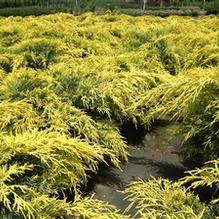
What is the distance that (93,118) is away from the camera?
435 cm

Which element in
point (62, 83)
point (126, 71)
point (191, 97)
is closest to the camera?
point (191, 97)

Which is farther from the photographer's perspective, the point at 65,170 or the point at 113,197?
the point at 113,197

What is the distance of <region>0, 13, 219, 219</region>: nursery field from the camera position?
9.68 feet

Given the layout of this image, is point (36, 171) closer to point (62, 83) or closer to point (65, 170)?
point (65, 170)

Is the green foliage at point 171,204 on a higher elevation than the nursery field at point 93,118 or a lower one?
lower

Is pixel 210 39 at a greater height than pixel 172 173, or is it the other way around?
pixel 210 39

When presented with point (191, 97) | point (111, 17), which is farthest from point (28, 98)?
point (111, 17)

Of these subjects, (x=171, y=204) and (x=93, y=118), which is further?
(x=93, y=118)

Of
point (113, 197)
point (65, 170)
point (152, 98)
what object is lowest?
point (113, 197)

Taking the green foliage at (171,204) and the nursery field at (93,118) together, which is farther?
the nursery field at (93,118)

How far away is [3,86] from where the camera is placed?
432 centimetres

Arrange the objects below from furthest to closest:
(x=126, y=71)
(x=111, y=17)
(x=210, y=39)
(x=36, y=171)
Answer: (x=111, y=17), (x=210, y=39), (x=126, y=71), (x=36, y=171)

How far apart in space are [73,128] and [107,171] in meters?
0.51

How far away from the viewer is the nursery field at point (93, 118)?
116 inches
